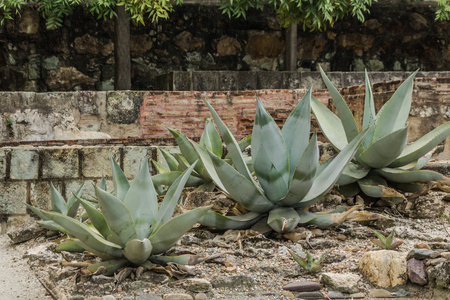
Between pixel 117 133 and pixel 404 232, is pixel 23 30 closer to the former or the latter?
pixel 117 133

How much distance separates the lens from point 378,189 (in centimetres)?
270

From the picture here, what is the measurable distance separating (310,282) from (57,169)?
100 inches

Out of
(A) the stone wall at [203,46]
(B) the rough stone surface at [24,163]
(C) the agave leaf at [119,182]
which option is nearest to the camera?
(C) the agave leaf at [119,182]

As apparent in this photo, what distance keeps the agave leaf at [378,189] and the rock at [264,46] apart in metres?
6.89

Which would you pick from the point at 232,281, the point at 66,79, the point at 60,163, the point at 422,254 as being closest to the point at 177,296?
the point at 232,281

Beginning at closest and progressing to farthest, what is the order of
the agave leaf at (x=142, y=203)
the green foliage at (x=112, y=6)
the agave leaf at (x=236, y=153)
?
the agave leaf at (x=142, y=203) < the agave leaf at (x=236, y=153) < the green foliage at (x=112, y=6)

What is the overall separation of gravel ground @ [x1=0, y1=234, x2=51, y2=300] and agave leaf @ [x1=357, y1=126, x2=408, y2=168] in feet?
5.17

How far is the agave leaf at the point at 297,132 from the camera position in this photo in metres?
2.46

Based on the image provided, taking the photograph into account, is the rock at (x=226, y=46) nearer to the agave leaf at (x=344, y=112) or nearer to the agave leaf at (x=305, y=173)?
the agave leaf at (x=344, y=112)

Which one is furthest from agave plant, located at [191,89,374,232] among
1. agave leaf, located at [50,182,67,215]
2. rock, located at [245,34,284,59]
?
rock, located at [245,34,284,59]

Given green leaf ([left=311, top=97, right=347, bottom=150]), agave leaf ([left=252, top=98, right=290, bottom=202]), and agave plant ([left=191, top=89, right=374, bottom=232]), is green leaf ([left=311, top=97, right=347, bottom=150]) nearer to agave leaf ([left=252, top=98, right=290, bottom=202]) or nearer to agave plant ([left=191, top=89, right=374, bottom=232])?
agave plant ([left=191, top=89, right=374, bottom=232])

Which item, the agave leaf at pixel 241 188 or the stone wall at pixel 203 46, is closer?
the agave leaf at pixel 241 188

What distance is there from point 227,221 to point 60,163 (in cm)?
195

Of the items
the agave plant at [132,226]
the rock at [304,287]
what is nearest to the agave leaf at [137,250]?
the agave plant at [132,226]
